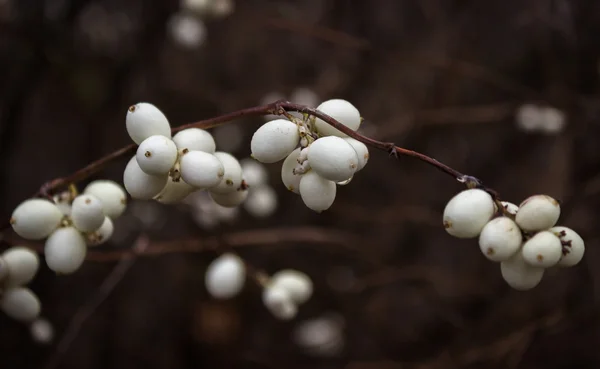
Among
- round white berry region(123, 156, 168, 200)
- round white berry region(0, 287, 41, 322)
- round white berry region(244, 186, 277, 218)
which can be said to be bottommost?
round white berry region(0, 287, 41, 322)

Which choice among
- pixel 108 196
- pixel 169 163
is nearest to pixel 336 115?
pixel 169 163

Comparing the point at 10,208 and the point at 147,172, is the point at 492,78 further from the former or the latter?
the point at 10,208

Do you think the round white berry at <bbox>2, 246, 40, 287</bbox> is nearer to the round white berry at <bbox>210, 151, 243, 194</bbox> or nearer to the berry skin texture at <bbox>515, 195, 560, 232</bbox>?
the round white berry at <bbox>210, 151, 243, 194</bbox>

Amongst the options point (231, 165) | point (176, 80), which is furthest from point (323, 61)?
point (231, 165)

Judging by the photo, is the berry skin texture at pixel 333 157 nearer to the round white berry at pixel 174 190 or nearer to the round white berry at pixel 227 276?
the round white berry at pixel 174 190

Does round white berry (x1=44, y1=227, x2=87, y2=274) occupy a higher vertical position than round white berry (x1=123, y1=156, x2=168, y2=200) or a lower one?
lower

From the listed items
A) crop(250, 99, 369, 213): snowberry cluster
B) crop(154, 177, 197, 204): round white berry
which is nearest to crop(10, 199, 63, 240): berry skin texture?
crop(154, 177, 197, 204): round white berry
